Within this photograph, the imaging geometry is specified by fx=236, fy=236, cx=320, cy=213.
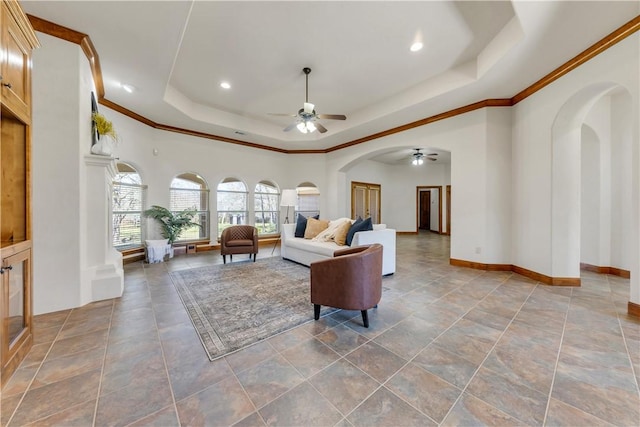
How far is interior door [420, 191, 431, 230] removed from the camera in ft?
37.4

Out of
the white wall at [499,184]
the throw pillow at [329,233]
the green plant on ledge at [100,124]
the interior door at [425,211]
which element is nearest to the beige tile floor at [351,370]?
the white wall at [499,184]

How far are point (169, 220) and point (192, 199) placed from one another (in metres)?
0.95

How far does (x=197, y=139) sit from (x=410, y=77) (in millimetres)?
5016

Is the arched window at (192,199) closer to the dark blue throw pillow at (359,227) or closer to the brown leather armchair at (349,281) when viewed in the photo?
the dark blue throw pillow at (359,227)

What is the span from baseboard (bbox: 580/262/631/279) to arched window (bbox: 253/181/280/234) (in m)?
6.88

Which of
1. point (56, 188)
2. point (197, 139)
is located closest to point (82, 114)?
point (56, 188)

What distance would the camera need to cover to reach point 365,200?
9070 millimetres

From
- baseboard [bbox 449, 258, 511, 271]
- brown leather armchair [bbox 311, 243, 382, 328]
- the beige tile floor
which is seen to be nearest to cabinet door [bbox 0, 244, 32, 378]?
the beige tile floor

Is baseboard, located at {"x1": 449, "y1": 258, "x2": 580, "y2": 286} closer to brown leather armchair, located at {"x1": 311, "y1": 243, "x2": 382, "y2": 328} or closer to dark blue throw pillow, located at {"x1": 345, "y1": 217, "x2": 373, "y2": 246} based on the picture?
dark blue throw pillow, located at {"x1": 345, "y1": 217, "x2": 373, "y2": 246}

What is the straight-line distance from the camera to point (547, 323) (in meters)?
2.26

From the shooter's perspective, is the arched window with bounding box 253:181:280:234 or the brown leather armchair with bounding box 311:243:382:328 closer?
the brown leather armchair with bounding box 311:243:382:328

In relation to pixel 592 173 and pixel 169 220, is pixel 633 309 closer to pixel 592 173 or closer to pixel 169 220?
pixel 592 173

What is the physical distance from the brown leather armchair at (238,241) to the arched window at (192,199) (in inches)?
71.2

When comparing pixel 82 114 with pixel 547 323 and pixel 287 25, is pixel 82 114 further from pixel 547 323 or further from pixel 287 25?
pixel 547 323
